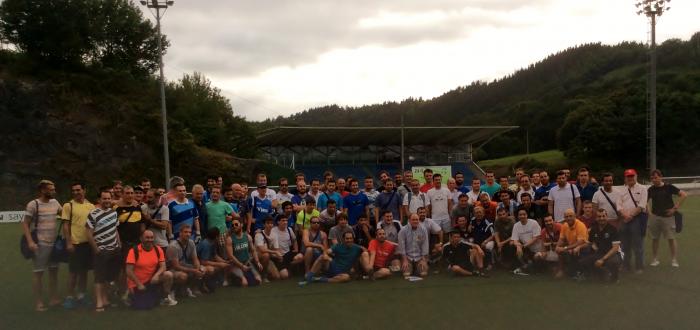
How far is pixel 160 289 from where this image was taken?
6.68m

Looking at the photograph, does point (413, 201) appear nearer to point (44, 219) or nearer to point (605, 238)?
point (605, 238)

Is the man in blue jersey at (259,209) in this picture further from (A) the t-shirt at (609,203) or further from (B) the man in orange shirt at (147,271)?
(A) the t-shirt at (609,203)

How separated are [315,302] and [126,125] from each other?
27.7m

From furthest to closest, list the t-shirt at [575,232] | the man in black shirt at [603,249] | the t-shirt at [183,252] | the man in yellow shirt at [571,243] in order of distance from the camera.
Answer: the t-shirt at [575,232] → the man in yellow shirt at [571,243] → the man in black shirt at [603,249] → the t-shirt at [183,252]

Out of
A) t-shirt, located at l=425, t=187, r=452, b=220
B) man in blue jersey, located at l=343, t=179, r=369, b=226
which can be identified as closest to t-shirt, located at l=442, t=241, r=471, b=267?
t-shirt, located at l=425, t=187, r=452, b=220

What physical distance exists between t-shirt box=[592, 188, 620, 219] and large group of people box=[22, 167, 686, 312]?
22 millimetres

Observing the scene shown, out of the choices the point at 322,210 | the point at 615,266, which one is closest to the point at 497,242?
the point at 615,266

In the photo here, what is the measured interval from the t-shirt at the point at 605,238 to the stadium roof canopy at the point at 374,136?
2832cm

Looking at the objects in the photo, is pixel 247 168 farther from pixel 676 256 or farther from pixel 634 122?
pixel 634 122

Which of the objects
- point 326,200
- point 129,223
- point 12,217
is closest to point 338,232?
point 326,200

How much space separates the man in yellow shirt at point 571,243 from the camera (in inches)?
300

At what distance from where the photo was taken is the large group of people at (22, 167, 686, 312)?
655 centimetres

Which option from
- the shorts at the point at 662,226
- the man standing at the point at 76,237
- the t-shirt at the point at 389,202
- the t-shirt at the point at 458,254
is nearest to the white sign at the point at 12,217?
the man standing at the point at 76,237

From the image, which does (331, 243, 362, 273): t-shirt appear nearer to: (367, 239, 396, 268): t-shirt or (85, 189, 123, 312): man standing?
(367, 239, 396, 268): t-shirt
